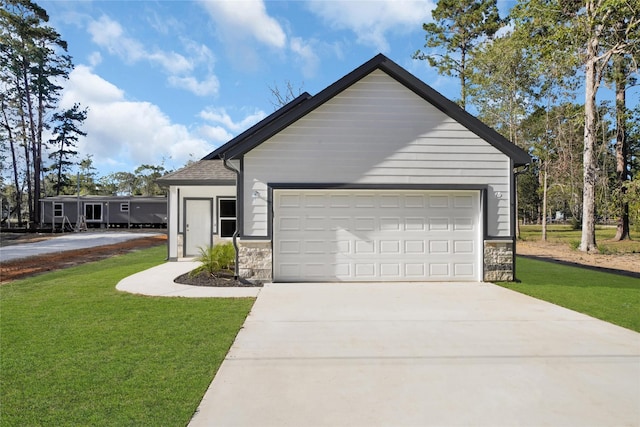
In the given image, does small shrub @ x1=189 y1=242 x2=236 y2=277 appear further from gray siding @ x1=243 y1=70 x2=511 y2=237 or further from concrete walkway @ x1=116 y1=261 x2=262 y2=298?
gray siding @ x1=243 y1=70 x2=511 y2=237

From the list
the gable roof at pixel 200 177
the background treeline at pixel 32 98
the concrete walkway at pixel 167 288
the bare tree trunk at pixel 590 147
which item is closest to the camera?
the concrete walkway at pixel 167 288

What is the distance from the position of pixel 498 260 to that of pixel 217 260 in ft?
23.1

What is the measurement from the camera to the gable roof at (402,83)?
8242 mm

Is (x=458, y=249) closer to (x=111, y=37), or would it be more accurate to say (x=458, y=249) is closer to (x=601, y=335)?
(x=601, y=335)

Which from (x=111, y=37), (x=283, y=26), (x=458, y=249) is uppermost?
(x=283, y=26)

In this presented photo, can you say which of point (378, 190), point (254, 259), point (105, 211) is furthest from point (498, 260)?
point (105, 211)

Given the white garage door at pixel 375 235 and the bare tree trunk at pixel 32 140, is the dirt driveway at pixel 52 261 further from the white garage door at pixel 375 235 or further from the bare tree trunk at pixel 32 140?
the bare tree trunk at pixel 32 140

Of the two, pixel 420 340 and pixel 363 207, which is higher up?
pixel 363 207

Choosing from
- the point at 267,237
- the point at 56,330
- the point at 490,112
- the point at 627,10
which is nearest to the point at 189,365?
the point at 56,330

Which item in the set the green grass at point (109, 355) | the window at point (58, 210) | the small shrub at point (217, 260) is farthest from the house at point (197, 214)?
the window at point (58, 210)

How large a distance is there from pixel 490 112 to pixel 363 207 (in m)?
20.4

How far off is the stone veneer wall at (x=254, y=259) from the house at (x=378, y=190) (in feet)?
0.08

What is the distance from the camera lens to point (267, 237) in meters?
8.38

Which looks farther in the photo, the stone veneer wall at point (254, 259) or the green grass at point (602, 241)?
the green grass at point (602, 241)
